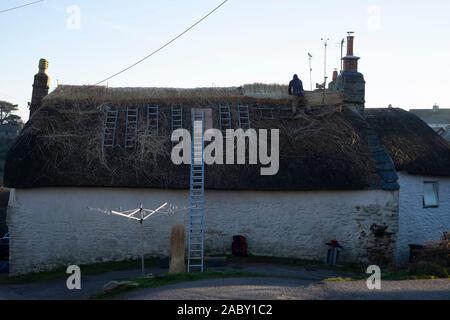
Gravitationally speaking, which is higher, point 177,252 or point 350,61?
point 350,61

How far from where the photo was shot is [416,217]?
62.6ft

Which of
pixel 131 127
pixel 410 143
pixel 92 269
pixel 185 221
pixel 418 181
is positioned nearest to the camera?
pixel 92 269

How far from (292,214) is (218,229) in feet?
7.52

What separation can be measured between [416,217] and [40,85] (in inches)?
543

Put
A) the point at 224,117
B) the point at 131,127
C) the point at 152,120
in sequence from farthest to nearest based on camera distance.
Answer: the point at 224,117
the point at 152,120
the point at 131,127

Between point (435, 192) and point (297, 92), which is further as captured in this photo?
point (297, 92)

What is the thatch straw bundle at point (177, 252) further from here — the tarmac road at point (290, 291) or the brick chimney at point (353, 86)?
the brick chimney at point (353, 86)

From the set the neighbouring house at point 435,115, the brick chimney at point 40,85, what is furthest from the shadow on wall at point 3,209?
the neighbouring house at point 435,115

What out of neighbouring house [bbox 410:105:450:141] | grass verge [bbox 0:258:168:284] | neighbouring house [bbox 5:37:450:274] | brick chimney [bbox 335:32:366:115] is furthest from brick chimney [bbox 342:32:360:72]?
neighbouring house [bbox 410:105:450:141]

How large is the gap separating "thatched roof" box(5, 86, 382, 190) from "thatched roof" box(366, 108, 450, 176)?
1.18m

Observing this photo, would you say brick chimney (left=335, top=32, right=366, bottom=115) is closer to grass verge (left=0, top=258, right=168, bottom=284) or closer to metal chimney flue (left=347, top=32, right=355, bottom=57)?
metal chimney flue (left=347, top=32, right=355, bottom=57)

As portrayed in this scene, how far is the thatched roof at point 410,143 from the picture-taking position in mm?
19312

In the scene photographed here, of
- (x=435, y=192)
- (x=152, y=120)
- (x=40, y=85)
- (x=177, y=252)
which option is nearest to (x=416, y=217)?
(x=435, y=192)

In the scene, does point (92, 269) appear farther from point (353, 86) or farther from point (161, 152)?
point (353, 86)
